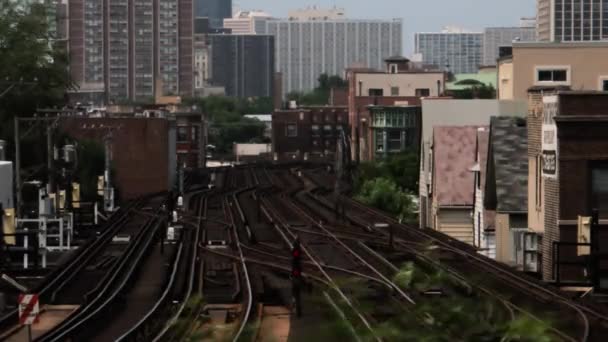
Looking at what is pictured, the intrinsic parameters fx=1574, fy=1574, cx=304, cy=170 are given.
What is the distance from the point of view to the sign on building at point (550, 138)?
25.0 m

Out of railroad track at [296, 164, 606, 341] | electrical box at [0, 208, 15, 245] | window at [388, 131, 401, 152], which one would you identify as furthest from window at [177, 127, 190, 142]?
electrical box at [0, 208, 15, 245]

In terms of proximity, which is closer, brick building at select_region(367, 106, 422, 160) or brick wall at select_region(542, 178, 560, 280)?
brick wall at select_region(542, 178, 560, 280)

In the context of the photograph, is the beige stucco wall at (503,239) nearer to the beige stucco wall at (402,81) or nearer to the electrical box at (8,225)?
the electrical box at (8,225)

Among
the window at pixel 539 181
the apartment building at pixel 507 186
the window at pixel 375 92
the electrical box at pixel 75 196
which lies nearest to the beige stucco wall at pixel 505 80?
the electrical box at pixel 75 196

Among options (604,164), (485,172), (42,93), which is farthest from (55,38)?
(604,164)

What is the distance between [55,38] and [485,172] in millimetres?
34265

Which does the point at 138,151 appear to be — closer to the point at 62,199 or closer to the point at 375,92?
the point at 62,199

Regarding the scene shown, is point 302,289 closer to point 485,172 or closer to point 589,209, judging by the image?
point 589,209

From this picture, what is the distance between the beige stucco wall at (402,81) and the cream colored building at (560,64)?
66.5 metres

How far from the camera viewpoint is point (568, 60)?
56188 mm

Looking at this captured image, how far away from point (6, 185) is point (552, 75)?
25.8 metres

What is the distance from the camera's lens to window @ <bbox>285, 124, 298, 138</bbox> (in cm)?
15538

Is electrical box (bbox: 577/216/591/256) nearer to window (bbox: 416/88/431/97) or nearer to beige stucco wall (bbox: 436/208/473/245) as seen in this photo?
beige stucco wall (bbox: 436/208/473/245)

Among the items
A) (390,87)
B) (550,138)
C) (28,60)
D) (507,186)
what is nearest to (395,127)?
(390,87)
